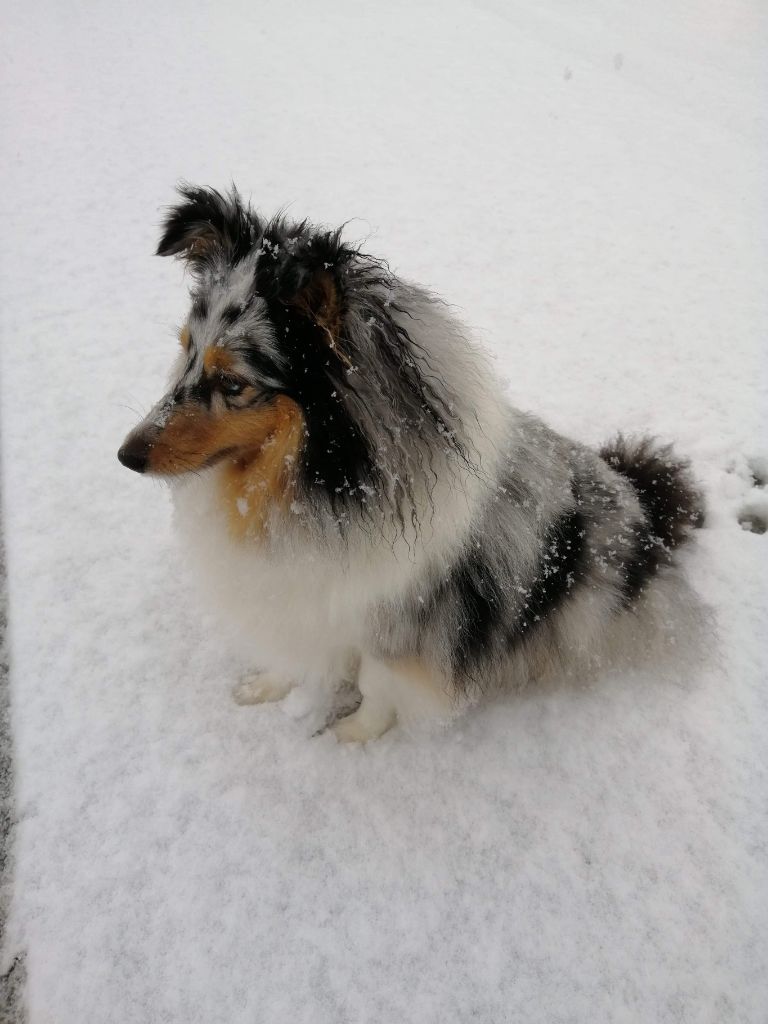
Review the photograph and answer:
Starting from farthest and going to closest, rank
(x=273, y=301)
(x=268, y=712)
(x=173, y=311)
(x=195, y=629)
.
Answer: (x=173, y=311) < (x=195, y=629) < (x=268, y=712) < (x=273, y=301)

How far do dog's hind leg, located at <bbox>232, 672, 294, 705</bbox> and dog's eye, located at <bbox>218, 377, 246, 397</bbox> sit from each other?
→ 4.50 ft

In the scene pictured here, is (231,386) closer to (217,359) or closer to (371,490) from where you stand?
(217,359)

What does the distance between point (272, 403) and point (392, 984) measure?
1888 millimetres

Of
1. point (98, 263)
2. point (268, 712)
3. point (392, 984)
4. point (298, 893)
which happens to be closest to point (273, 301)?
point (268, 712)

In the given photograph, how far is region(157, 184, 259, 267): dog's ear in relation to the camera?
1582mm

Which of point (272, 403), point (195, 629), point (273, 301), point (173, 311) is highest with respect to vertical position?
point (273, 301)

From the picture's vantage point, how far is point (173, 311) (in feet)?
14.0

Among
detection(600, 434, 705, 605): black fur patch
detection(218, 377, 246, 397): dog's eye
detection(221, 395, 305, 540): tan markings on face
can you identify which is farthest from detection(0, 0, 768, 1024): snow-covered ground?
detection(218, 377, 246, 397): dog's eye

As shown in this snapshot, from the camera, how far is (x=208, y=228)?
163 centimetres

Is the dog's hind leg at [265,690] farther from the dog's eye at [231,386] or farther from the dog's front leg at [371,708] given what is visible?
the dog's eye at [231,386]

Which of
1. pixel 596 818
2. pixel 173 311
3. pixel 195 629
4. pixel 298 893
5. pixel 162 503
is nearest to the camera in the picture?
pixel 298 893

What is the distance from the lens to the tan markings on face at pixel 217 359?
1.45 metres

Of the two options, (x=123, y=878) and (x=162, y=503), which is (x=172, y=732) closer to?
(x=123, y=878)

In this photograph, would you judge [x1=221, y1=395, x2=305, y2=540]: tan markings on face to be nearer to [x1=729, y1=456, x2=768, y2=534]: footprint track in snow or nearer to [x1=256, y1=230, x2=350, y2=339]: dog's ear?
[x1=256, y1=230, x2=350, y2=339]: dog's ear
